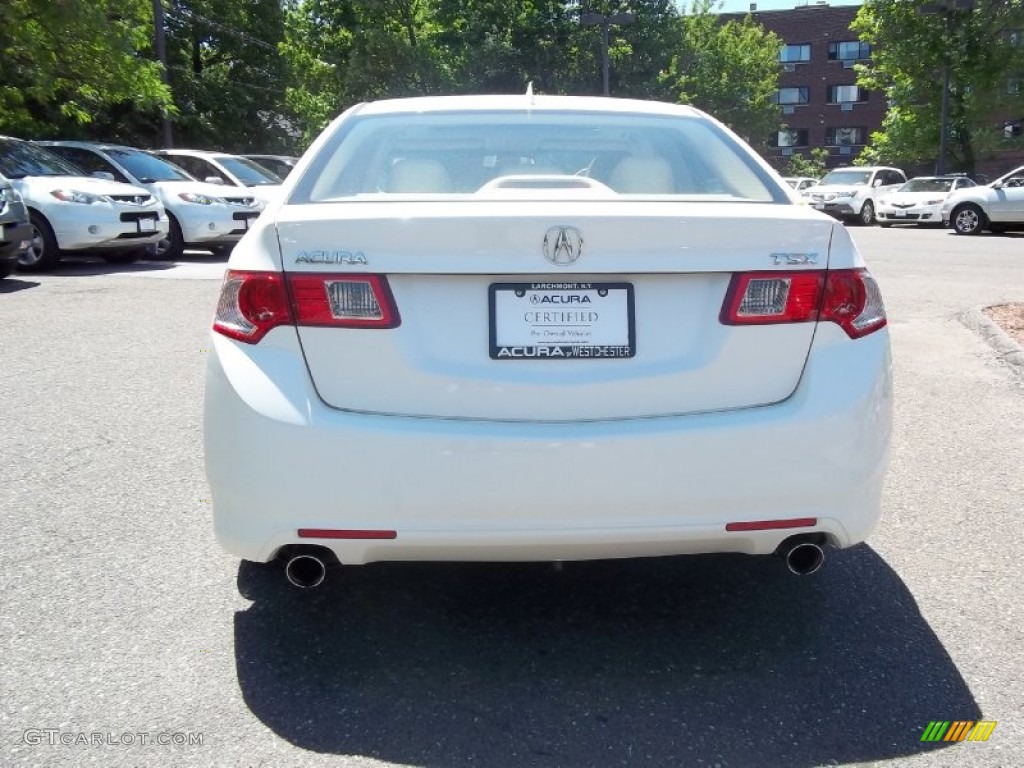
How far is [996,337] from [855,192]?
2194cm

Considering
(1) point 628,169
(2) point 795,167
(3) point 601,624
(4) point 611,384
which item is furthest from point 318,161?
(2) point 795,167

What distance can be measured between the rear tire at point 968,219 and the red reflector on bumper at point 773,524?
21656mm

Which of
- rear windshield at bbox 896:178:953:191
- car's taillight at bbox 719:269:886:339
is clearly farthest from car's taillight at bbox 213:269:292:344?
rear windshield at bbox 896:178:953:191

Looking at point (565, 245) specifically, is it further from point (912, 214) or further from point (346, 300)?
point (912, 214)

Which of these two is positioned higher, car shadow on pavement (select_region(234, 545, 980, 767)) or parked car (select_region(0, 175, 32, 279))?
parked car (select_region(0, 175, 32, 279))

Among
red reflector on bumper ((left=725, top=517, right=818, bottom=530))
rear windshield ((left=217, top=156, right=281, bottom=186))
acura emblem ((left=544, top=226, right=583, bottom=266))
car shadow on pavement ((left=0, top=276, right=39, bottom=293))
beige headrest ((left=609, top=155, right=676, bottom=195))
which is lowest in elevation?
car shadow on pavement ((left=0, top=276, right=39, bottom=293))

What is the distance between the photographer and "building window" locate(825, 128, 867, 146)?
2633 inches

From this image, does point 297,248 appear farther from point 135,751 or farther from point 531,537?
point 135,751

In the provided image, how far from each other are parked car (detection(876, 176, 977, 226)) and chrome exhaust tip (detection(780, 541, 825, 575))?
81.7 feet

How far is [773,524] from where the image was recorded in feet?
8.72

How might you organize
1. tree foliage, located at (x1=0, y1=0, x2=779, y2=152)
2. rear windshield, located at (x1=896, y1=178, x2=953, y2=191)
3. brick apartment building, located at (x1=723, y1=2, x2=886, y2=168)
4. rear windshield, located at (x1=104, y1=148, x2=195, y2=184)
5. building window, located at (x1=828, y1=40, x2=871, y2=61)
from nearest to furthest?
rear windshield, located at (x1=104, y1=148, x2=195, y2=184) < rear windshield, located at (x1=896, y1=178, x2=953, y2=191) < tree foliage, located at (x1=0, y1=0, x2=779, y2=152) < building window, located at (x1=828, y1=40, x2=871, y2=61) < brick apartment building, located at (x1=723, y1=2, x2=886, y2=168)

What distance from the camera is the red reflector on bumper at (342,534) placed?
8.49 feet

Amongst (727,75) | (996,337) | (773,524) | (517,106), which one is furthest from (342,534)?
(727,75)

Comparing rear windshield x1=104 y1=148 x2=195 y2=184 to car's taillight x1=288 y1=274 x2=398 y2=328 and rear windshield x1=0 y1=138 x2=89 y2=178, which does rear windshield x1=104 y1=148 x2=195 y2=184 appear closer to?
rear windshield x1=0 y1=138 x2=89 y2=178
